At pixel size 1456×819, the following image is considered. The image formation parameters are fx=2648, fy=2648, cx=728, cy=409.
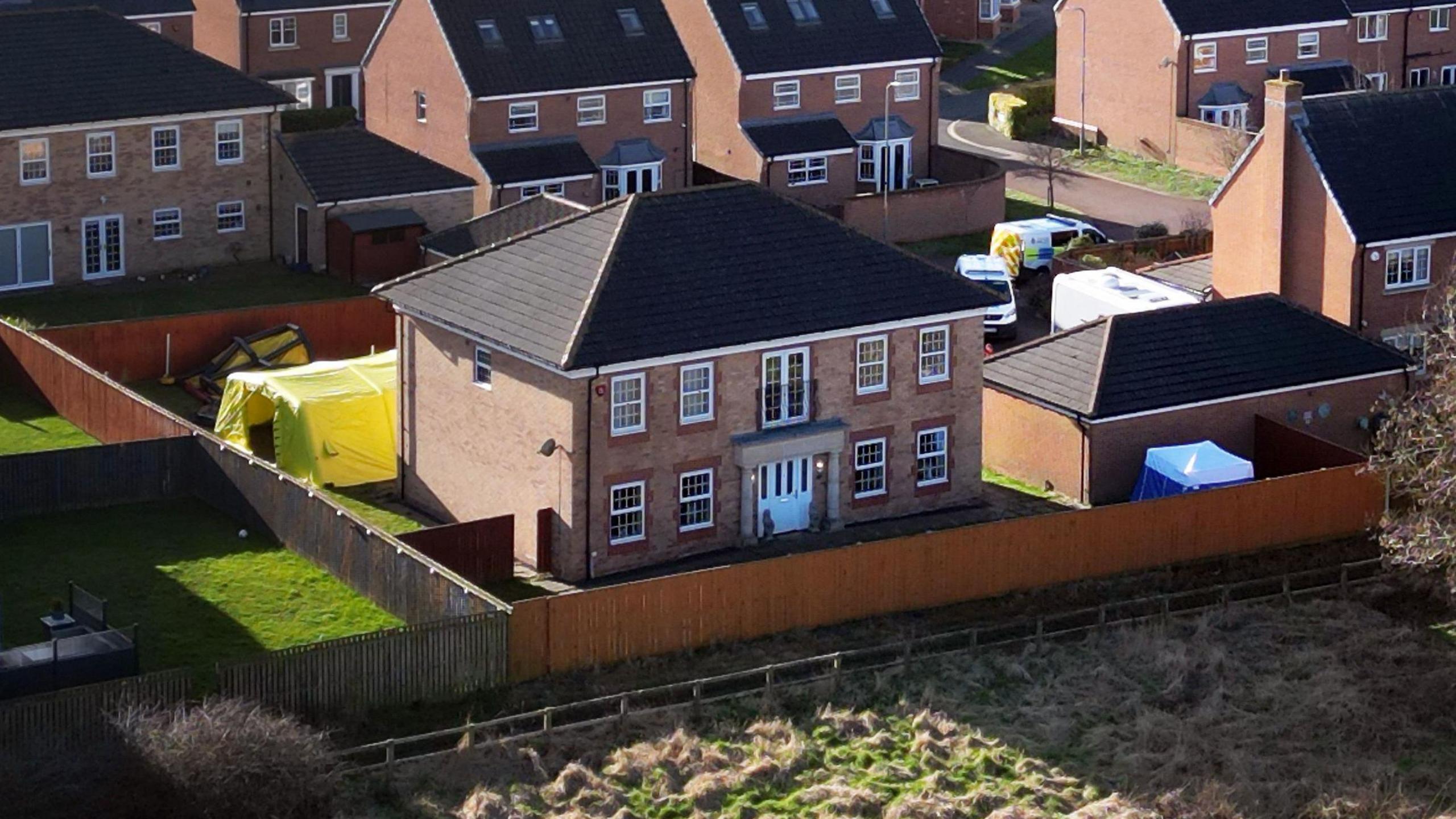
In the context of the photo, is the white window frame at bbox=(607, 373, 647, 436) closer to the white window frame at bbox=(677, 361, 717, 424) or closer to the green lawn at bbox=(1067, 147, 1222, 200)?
the white window frame at bbox=(677, 361, 717, 424)

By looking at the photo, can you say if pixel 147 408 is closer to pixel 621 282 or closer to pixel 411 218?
pixel 621 282

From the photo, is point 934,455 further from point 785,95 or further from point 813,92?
point 813,92

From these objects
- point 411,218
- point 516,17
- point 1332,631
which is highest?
point 516,17

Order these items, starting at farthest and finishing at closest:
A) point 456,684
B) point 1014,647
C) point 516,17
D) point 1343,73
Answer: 1. point 1343,73
2. point 516,17
3. point 1014,647
4. point 456,684

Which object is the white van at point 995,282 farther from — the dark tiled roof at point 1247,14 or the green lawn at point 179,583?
the green lawn at point 179,583

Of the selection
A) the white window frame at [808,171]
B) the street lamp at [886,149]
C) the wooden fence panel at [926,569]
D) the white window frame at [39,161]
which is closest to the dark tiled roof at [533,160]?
the white window frame at [808,171]

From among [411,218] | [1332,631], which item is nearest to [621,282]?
[1332,631]
